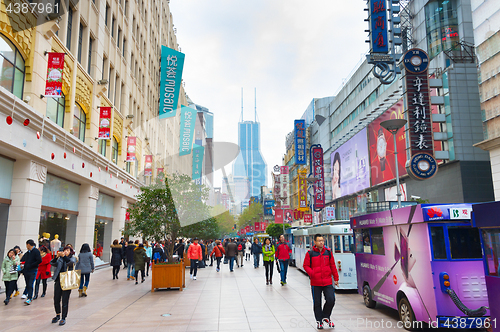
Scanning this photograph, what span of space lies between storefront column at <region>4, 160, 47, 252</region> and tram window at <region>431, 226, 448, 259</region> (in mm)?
13902

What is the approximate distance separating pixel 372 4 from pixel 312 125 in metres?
39.6

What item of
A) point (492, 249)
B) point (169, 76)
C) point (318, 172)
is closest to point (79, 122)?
point (169, 76)

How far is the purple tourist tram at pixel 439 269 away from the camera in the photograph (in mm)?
6969

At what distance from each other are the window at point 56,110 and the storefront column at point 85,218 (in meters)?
4.88

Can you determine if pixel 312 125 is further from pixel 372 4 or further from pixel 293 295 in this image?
pixel 293 295

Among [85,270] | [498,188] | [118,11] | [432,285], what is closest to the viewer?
[432,285]

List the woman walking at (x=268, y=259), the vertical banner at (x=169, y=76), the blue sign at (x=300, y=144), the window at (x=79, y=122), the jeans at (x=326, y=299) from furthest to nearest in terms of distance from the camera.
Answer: the blue sign at (x=300, y=144) < the vertical banner at (x=169, y=76) < the window at (x=79, y=122) < the woman walking at (x=268, y=259) < the jeans at (x=326, y=299)

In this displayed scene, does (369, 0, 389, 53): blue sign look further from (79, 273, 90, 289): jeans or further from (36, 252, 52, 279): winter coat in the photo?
(36, 252, 52, 279): winter coat

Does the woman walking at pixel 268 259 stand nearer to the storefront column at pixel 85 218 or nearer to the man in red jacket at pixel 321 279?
the man in red jacket at pixel 321 279

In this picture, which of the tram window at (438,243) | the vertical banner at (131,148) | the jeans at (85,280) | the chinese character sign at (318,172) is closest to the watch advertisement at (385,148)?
the chinese character sign at (318,172)

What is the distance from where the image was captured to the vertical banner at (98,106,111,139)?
2182cm

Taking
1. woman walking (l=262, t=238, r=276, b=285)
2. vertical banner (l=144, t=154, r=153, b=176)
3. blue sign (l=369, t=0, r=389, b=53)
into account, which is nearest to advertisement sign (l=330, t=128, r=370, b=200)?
blue sign (l=369, t=0, r=389, b=53)

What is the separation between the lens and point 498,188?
67.5 feet

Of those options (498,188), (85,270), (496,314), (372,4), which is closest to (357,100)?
(372,4)
